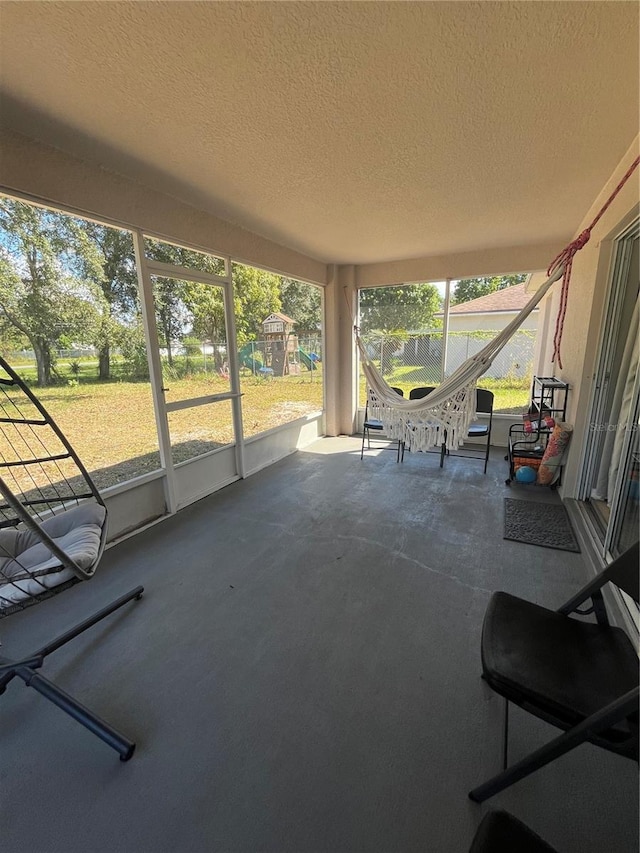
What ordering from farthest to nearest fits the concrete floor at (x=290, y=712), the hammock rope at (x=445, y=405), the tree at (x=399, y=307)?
1. the tree at (x=399, y=307)
2. the hammock rope at (x=445, y=405)
3. the concrete floor at (x=290, y=712)

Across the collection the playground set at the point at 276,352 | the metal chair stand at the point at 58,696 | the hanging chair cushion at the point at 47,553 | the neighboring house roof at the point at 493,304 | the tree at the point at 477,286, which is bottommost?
the metal chair stand at the point at 58,696

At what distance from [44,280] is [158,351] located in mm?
761

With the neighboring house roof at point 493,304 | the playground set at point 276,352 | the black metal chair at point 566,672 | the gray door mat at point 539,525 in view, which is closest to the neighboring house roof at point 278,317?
the playground set at point 276,352

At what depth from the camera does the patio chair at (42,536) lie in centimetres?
112

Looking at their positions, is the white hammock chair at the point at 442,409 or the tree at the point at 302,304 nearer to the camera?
the white hammock chair at the point at 442,409

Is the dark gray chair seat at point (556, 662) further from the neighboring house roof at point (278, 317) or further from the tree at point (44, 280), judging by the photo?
the neighboring house roof at point (278, 317)

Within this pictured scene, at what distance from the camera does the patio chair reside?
112 centimetres

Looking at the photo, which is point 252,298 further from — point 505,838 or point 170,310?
point 505,838

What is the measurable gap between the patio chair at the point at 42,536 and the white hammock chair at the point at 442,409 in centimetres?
252

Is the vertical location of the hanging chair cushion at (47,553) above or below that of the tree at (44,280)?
below

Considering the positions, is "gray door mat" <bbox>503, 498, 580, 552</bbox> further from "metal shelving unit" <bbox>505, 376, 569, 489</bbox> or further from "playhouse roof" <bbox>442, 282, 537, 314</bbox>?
"playhouse roof" <bbox>442, 282, 537, 314</bbox>

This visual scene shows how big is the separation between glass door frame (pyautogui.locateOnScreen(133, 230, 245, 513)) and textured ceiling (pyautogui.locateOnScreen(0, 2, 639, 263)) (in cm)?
52

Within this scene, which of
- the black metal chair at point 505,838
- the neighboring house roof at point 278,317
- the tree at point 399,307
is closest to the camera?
the black metal chair at point 505,838

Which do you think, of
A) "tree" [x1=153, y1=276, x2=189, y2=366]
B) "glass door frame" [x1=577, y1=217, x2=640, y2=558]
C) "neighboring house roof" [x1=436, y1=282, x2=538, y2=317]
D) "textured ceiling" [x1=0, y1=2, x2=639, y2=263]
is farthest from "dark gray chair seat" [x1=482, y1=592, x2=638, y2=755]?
"neighboring house roof" [x1=436, y1=282, x2=538, y2=317]
